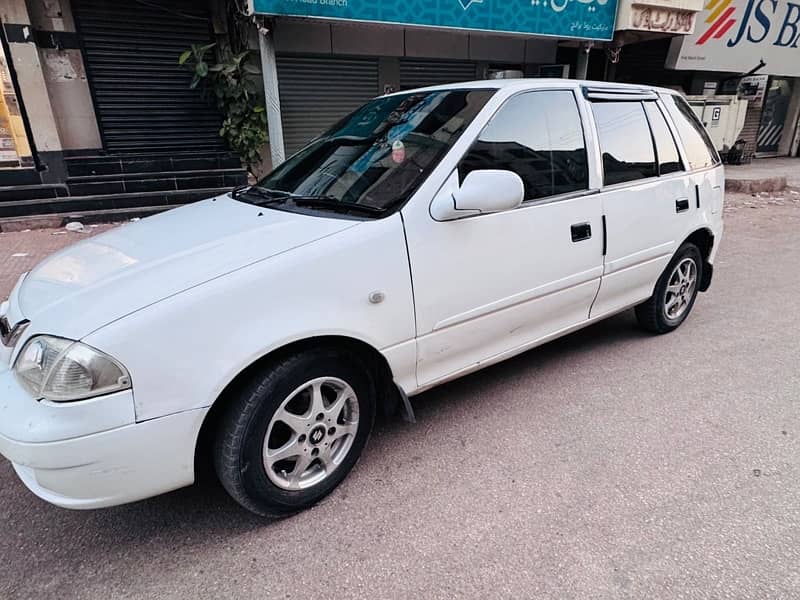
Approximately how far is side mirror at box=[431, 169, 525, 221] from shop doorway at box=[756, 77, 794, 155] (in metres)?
18.2

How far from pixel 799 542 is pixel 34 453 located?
2.90 m

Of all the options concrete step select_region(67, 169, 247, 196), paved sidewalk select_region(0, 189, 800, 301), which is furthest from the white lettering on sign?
paved sidewalk select_region(0, 189, 800, 301)

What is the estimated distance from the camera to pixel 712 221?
399 centimetres

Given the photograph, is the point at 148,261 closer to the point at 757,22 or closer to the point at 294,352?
the point at 294,352

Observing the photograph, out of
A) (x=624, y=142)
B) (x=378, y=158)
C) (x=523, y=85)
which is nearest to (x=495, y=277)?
(x=378, y=158)

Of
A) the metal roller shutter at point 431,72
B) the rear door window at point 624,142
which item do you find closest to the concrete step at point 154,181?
the metal roller shutter at point 431,72

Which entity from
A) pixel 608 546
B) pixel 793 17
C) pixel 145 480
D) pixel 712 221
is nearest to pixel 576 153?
pixel 712 221

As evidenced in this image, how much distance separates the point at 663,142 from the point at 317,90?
7.58 meters

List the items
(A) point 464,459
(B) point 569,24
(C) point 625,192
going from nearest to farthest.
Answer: (A) point 464,459
(C) point 625,192
(B) point 569,24

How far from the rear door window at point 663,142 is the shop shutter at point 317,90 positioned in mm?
6913

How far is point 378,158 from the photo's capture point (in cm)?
260

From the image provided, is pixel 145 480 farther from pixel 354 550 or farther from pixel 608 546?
pixel 608 546

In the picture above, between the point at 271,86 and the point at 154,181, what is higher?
the point at 271,86

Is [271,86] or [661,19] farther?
[661,19]
